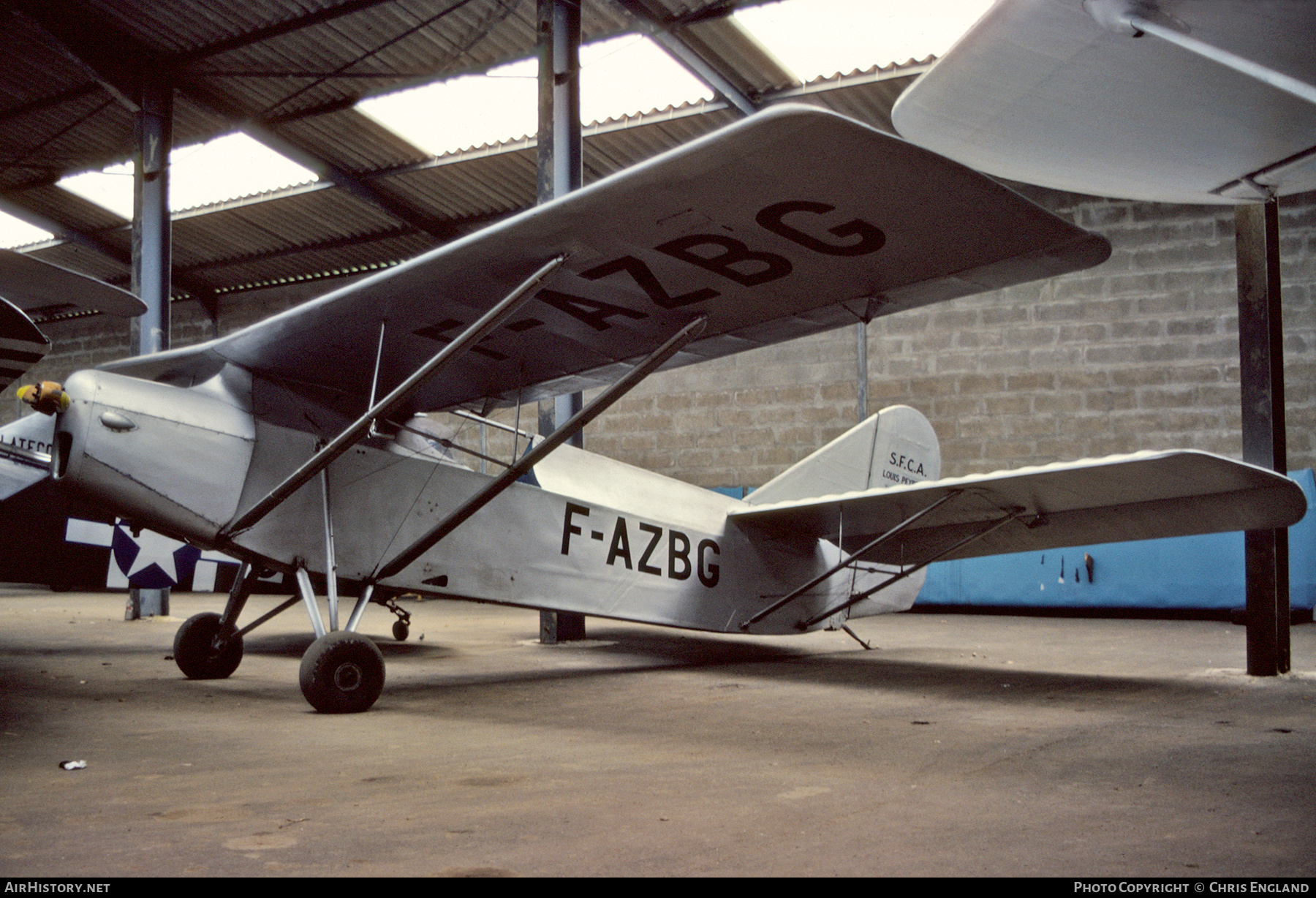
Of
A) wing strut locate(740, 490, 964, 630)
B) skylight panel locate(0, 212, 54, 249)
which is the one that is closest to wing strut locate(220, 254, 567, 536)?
wing strut locate(740, 490, 964, 630)

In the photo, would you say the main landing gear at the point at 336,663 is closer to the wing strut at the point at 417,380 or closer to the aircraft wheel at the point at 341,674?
the aircraft wheel at the point at 341,674

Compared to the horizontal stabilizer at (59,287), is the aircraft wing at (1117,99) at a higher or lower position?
higher

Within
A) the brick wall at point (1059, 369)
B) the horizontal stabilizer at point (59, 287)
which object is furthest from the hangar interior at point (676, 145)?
the horizontal stabilizer at point (59, 287)

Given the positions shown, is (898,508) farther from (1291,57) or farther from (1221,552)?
(1221,552)

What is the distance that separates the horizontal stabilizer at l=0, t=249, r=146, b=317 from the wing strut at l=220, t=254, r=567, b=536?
2.28 m

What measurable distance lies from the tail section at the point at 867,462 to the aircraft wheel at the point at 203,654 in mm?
3994

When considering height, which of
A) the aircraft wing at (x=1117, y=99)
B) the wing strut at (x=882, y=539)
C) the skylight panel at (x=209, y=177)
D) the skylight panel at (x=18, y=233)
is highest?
the skylight panel at (x=209, y=177)

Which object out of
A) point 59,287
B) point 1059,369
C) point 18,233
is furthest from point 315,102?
point 1059,369

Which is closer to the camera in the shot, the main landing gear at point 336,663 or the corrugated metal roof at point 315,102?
the main landing gear at point 336,663

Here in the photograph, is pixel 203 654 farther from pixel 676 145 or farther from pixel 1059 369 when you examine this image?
pixel 1059 369

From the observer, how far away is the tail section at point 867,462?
26.8 feet

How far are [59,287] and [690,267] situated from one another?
4.33m

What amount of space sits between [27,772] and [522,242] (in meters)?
2.69

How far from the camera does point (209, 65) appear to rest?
13.0 meters
